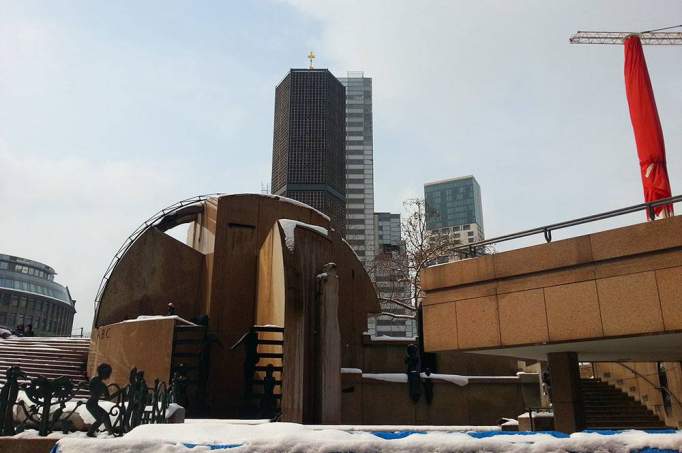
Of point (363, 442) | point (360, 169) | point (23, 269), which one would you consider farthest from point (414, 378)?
point (360, 169)

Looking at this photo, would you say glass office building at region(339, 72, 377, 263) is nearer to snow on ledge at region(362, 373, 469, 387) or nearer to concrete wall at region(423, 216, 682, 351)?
snow on ledge at region(362, 373, 469, 387)

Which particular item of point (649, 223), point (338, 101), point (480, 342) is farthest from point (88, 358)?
point (338, 101)

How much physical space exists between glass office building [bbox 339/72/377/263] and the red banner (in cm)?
8705

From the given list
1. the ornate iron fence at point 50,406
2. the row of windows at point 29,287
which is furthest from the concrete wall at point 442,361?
the row of windows at point 29,287

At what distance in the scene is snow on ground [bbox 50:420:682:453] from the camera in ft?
9.57

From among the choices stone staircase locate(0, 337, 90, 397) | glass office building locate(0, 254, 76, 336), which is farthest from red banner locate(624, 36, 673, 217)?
glass office building locate(0, 254, 76, 336)

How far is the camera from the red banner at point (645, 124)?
19734 mm

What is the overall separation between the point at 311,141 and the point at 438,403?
8933 cm

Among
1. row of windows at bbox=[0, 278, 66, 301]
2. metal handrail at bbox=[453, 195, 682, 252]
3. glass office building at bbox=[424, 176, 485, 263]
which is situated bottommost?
metal handrail at bbox=[453, 195, 682, 252]

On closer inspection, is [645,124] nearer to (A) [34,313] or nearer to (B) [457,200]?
(A) [34,313]

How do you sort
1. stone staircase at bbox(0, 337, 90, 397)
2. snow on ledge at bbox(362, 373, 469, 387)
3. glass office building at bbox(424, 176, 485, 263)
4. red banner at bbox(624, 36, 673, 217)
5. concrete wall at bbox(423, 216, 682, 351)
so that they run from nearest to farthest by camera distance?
1. concrete wall at bbox(423, 216, 682, 351)
2. snow on ledge at bbox(362, 373, 469, 387)
3. stone staircase at bbox(0, 337, 90, 397)
4. red banner at bbox(624, 36, 673, 217)
5. glass office building at bbox(424, 176, 485, 263)

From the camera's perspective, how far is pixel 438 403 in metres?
18.8

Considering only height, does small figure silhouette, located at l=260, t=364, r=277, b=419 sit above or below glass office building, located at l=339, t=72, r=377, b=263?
below

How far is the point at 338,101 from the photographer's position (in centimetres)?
11044
